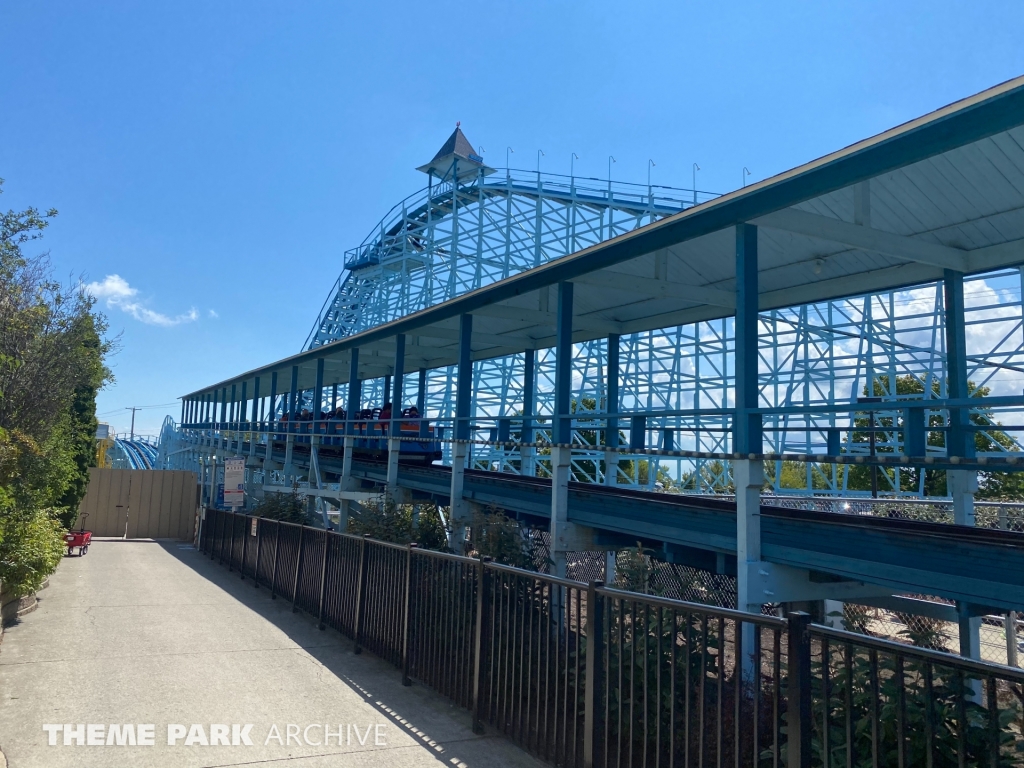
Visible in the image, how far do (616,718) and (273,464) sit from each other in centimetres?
1845

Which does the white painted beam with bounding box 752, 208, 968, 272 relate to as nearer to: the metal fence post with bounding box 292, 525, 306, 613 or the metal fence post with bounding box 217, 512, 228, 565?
the metal fence post with bounding box 292, 525, 306, 613

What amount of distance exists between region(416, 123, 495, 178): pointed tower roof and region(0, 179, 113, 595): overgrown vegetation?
16820 mm

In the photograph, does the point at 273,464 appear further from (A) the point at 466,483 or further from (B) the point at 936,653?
(B) the point at 936,653

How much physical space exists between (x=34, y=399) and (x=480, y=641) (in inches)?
366

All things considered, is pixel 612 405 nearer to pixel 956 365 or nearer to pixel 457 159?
pixel 956 365

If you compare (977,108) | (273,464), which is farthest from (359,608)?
(273,464)

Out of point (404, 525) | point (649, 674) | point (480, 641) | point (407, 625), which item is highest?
point (404, 525)

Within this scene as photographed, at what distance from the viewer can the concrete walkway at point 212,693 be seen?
471 centimetres

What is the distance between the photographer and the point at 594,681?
4172 millimetres

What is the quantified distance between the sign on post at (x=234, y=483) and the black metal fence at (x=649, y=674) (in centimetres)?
542

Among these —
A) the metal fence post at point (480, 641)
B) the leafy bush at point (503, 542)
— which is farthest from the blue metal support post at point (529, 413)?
the metal fence post at point (480, 641)

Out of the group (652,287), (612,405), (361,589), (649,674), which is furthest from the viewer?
(612,405)

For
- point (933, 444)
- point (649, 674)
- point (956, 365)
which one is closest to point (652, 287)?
point (956, 365)

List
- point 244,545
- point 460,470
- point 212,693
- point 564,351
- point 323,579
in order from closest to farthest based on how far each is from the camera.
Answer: point 212,693 → point 323,579 → point 564,351 → point 460,470 → point 244,545
